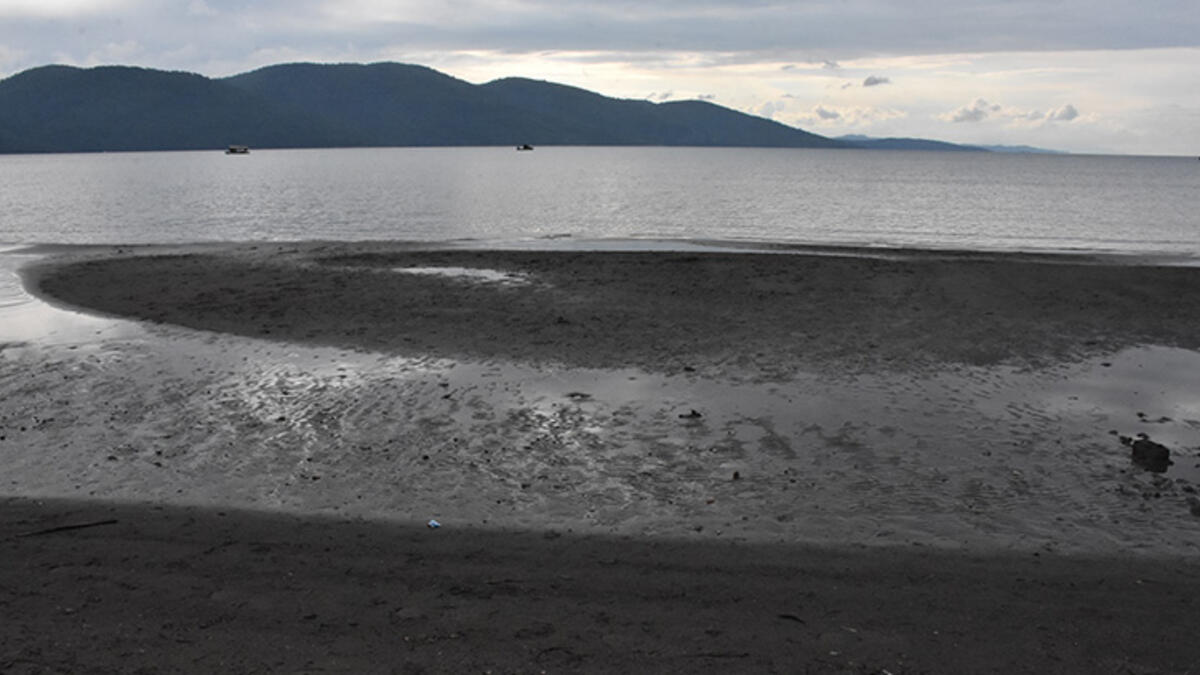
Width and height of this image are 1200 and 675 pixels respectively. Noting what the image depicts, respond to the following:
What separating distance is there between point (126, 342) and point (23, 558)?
9.76 meters

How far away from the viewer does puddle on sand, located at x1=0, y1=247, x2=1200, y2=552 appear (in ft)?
27.2

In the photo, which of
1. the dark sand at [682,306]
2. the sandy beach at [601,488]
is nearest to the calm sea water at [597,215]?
the dark sand at [682,306]

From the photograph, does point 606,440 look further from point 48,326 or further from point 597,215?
point 597,215

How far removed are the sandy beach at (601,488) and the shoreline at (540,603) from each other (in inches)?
1.1

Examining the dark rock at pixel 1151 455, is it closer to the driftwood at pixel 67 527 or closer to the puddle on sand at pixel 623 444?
the puddle on sand at pixel 623 444

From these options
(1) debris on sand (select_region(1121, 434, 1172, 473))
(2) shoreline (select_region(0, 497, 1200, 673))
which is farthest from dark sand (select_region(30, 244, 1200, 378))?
(2) shoreline (select_region(0, 497, 1200, 673))

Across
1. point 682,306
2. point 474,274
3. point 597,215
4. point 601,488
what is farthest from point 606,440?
point 597,215

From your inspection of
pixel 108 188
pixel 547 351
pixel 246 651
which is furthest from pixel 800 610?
pixel 108 188

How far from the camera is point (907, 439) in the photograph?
34.9 feet

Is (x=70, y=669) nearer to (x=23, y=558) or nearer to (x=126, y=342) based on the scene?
(x=23, y=558)

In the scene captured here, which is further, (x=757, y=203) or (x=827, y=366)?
(x=757, y=203)

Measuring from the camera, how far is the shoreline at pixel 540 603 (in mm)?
5602

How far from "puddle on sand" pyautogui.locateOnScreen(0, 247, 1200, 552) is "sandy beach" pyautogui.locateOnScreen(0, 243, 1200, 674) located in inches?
2.2

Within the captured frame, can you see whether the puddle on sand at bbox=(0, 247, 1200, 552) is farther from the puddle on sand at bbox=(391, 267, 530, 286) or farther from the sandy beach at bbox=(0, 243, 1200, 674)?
the puddle on sand at bbox=(391, 267, 530, 286)
